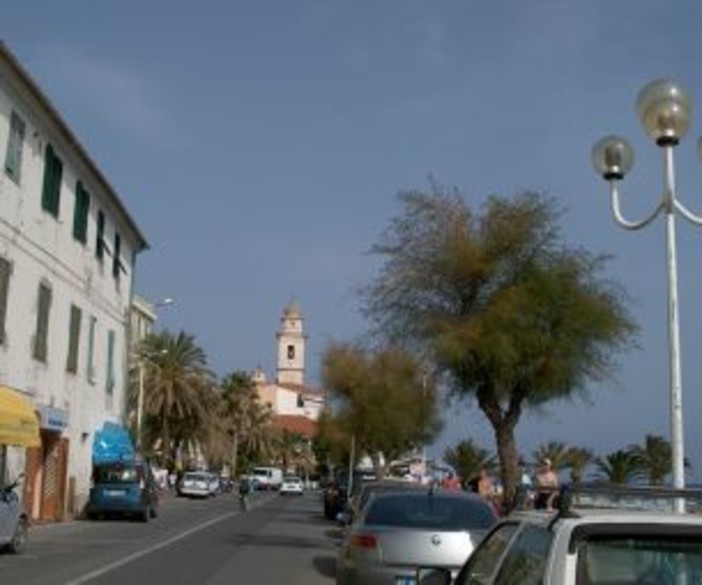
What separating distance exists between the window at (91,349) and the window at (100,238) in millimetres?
2106

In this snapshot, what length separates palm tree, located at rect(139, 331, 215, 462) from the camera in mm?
71500

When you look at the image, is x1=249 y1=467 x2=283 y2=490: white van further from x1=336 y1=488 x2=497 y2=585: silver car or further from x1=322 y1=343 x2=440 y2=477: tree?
x1=336 y1=488 x2=497 y2=585: silver car

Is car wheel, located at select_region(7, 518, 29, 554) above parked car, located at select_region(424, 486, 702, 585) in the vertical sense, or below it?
below

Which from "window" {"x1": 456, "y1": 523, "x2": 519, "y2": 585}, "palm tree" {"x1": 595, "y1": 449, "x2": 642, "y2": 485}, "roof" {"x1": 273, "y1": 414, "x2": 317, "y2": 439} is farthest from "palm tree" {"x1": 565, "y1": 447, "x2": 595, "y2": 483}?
"roof" {"x1": 273, "y1": 414, "x2": 317, "y2": 439}

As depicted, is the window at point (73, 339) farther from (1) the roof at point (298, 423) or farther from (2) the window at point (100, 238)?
(1) the roof at point (298, 423)

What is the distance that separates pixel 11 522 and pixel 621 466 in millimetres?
31490

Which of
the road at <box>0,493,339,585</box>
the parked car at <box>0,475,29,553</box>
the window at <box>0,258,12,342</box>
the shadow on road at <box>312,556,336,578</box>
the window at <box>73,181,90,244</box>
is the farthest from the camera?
the window at <box>73,181,90,244</box>

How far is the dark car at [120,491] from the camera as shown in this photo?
130 feet

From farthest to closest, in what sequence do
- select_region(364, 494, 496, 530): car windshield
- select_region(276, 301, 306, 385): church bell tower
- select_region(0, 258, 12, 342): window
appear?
1. select_region(276, 301, 306, 385): church bell tower
2. select_region(0, 258, 12, 342): window
3. select_region(364, 494, 496, 530): car windshield

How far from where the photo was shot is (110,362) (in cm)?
4372

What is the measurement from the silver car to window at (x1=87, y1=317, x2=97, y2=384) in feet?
88.7

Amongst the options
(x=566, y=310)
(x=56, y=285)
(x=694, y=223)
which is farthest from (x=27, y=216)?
(x=694, y=223)

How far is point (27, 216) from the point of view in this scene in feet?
103

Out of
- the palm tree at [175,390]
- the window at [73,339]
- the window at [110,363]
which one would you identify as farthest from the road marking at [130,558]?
the palm tree at [175,390]
